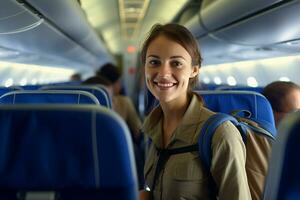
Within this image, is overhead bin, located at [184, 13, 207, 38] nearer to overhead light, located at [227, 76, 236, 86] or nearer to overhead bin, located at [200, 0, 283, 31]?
overhead bin, located at [200, 0, 283, 31]

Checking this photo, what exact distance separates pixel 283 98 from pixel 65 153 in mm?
1937

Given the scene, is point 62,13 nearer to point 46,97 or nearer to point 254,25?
point 46,97

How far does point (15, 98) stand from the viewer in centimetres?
254

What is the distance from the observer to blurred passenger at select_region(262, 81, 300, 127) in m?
2.59

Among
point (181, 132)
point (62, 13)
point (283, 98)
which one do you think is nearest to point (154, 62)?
point (181, 132)

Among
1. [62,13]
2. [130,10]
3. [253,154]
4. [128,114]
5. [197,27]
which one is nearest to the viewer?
[253,154]

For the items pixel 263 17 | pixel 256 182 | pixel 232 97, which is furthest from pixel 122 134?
pixel 263 17

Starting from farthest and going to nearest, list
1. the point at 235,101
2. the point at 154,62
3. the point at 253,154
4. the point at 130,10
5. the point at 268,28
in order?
the point at 130,10
the point at 268,28
the point at 235,101
the point at 154,62
the point at 253,154

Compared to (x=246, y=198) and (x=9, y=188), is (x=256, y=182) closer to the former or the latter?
(x=246, y=198)

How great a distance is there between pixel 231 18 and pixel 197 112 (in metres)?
2.38

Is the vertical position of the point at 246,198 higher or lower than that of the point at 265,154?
lower

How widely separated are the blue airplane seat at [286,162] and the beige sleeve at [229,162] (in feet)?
0.79

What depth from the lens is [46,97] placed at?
2.58 meters

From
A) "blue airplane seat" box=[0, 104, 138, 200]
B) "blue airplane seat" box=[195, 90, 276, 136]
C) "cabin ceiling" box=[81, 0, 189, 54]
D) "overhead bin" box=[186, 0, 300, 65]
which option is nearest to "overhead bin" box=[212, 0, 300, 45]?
"overhead bin" box=[186, 0, 300, 65]
